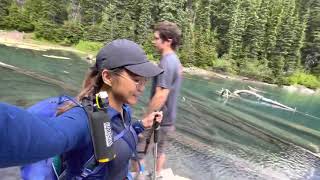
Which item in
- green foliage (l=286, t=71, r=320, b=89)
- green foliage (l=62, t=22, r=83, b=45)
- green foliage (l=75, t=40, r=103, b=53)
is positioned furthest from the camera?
green foliage (l=286, t=71, r=320, b=89)

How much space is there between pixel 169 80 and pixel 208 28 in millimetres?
67748

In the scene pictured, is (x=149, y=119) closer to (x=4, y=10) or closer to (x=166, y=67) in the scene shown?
(x=166, y=67)

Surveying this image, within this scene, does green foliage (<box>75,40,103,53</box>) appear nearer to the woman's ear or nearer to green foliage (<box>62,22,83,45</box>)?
green foliage (<box>62,22,83,45</box>)

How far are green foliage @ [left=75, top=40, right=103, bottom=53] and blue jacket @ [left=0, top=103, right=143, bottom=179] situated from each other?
186ft

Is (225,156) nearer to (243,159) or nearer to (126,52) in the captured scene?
(243,159)

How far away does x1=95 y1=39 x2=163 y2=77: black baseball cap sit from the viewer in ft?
8.29

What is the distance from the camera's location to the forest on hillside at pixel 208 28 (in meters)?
64.1

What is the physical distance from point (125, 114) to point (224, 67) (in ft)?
206

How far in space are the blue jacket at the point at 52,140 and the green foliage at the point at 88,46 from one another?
5663cm

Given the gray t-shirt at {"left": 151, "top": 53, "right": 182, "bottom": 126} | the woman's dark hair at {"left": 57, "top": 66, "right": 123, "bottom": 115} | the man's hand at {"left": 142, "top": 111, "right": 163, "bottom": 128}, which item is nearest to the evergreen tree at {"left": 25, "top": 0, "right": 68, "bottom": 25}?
the gray t-shirt at {"left": 151, "top": 53, "right": 182, "bottom": 126}

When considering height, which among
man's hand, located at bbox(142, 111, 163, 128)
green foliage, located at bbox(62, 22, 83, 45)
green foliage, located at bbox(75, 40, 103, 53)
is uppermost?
man's hand, located at bbox(142, 111, 163, 128)

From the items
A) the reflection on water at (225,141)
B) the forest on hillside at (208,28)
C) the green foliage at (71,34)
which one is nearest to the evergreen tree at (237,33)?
the forest on hillside at (208,28)

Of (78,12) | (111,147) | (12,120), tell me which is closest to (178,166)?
(111,147)

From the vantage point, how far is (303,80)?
6775cm
